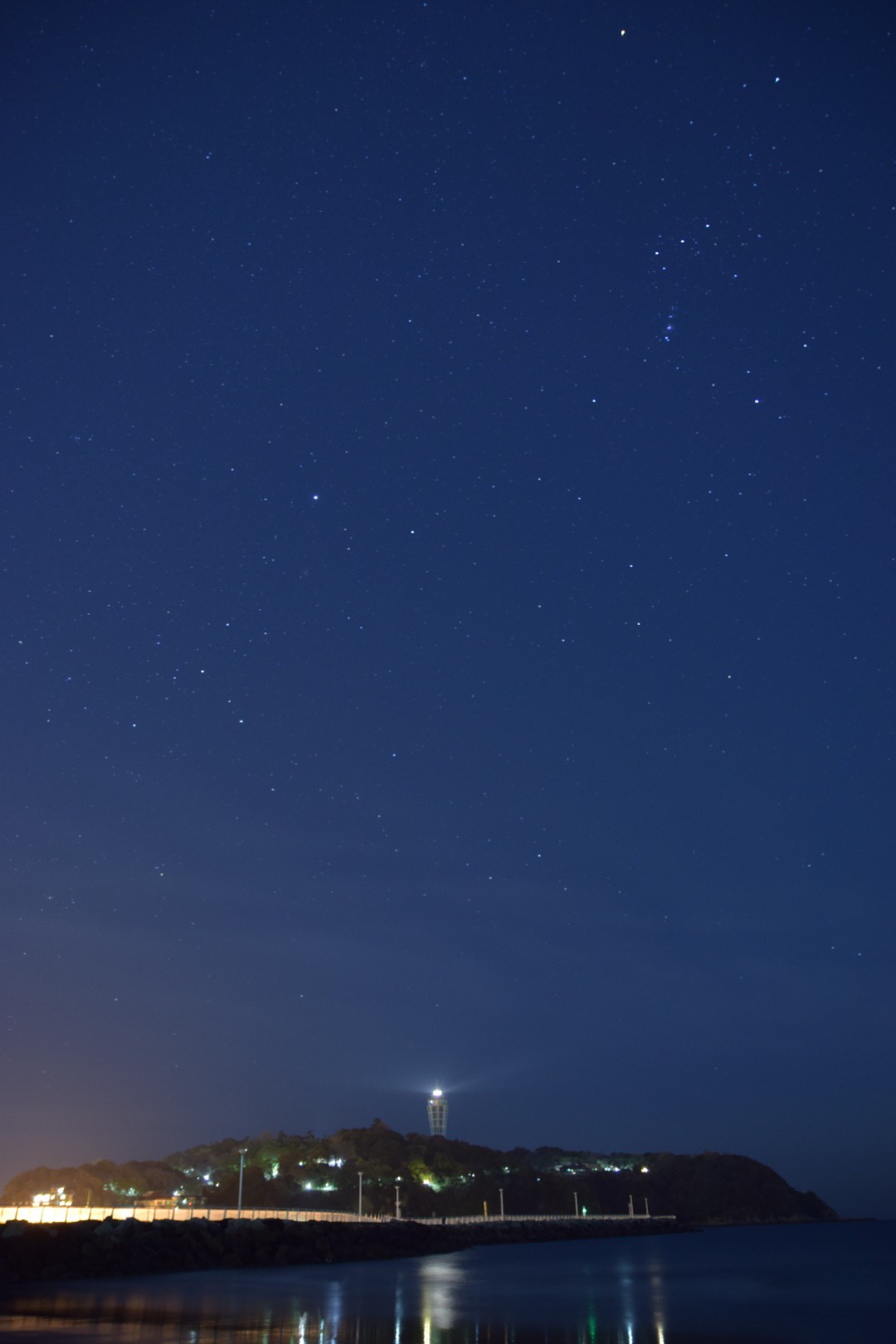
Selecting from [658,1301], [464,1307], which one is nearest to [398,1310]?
[464,1307]

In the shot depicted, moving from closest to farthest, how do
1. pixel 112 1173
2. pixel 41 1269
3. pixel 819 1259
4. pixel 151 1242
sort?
pixel 41 1269 < pixel 151 1242 < pixel 819 1259 < pixel 112 1173

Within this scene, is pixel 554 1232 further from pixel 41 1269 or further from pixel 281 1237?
pixel 41 1269

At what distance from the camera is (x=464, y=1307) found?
35750 mm

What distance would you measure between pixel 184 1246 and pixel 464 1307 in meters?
19.2

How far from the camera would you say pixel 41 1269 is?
137ft

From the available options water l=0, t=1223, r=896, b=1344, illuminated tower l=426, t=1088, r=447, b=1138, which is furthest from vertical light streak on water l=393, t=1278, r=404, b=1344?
illuminated tower l=426, t=1088, r=447, b=1138

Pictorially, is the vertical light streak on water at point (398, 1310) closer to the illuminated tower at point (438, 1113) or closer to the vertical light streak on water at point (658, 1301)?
the vertical light streak on water at point (658, 1301)

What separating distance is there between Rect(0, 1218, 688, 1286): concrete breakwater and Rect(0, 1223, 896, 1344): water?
2.25m

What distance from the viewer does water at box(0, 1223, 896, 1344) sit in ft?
90.0

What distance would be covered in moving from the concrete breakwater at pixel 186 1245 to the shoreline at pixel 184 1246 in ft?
0.13

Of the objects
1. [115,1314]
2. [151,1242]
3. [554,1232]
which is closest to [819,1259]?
[554,1232]

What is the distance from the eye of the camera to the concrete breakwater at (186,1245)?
42.6 metres

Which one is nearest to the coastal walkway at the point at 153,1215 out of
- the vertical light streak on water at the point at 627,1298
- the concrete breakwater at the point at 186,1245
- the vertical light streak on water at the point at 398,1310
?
the concrete breakwater at the point at 186,1245

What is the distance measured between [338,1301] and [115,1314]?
8.40 m
